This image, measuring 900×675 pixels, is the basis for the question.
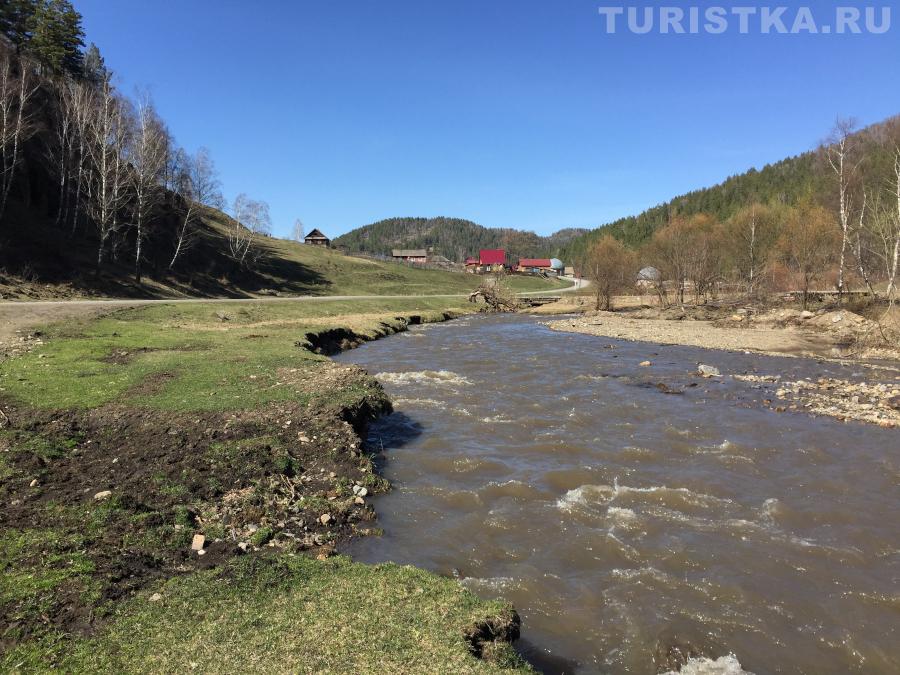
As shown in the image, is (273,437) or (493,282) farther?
(493,282)

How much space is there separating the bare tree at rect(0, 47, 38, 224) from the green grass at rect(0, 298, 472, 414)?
20.8 meters

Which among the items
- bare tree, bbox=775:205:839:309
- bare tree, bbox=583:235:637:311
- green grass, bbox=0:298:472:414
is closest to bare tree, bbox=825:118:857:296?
bare tree, bbox=775:205:839:309

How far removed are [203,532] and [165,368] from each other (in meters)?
9.99

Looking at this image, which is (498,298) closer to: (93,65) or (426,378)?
(426,378)

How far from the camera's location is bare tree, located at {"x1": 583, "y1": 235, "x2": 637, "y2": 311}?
63.3 m

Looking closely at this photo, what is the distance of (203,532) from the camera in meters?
7.53

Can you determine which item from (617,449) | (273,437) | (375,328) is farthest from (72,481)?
(375,328)

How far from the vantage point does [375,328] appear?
3628cm

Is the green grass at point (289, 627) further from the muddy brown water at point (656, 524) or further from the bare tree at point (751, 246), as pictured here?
the bare tree at point (751, 246)

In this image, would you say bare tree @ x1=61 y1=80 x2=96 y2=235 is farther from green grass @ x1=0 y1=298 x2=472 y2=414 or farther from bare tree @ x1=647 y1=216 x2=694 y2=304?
bare tree @ x1=647 y1=216 x2=694 y2=304

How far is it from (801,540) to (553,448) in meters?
5.57

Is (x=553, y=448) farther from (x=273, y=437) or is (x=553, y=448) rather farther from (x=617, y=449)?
(x=273, y=437)

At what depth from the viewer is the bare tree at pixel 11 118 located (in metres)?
35.8

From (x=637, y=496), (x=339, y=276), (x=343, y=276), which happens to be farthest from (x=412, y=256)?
(x=637, y=496)
